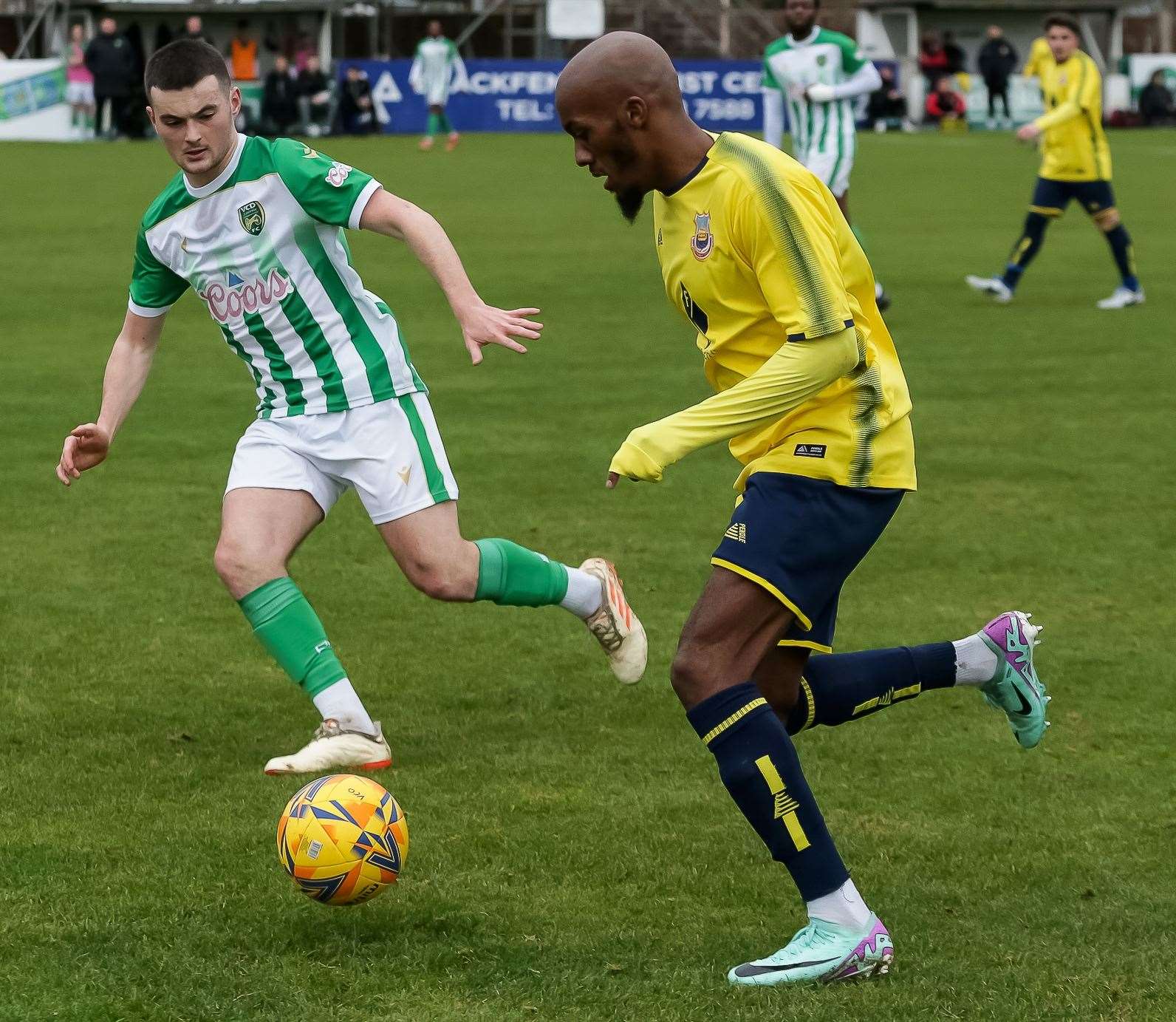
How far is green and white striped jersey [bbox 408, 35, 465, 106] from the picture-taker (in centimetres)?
3659

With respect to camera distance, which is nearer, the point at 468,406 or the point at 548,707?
the point at 548,707

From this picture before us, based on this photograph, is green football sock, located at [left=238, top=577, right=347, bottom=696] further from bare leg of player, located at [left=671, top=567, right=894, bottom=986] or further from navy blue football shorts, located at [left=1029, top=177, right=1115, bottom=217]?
navy blue football shorts, located at [left=1029, top=177, right=1115, bottom=217]

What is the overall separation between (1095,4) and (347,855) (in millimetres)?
49072

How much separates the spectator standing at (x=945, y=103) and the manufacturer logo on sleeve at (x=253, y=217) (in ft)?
133

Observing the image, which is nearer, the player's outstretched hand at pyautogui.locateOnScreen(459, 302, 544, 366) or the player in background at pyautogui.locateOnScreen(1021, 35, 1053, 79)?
the player's outstretched hand at pyautogui.locateOnScreen(459, 302, 544, 366)

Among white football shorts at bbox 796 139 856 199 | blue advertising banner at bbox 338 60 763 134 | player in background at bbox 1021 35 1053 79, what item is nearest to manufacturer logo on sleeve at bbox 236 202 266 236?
white football shorts at bbox 796 139 856 199

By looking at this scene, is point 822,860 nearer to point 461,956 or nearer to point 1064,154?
point 461,956

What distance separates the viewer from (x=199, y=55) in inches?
215

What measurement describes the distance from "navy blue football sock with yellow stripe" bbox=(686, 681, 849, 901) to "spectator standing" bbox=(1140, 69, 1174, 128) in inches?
1662

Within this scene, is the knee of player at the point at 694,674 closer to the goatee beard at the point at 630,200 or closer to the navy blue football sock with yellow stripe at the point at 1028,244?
the goatee beard at the point at 630,200

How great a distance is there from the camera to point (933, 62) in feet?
145

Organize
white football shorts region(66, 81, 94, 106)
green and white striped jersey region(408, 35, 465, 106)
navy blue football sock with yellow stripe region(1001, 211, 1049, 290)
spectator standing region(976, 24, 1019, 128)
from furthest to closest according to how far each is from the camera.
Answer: spectator standing region(976, 24, 1019, 128) < white football shorts region(66, 81, 94, 106) < green and white striped jersey region(408, 35, 465, 106) < navy blue football sock with yellow stripe region(1001, 211, 1049, 290)

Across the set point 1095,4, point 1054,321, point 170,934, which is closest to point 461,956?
point 170,934

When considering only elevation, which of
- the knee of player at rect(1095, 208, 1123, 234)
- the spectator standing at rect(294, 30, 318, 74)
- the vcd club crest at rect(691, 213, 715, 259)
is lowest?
the spectator standing at rect(294, 30, 318, 74)
